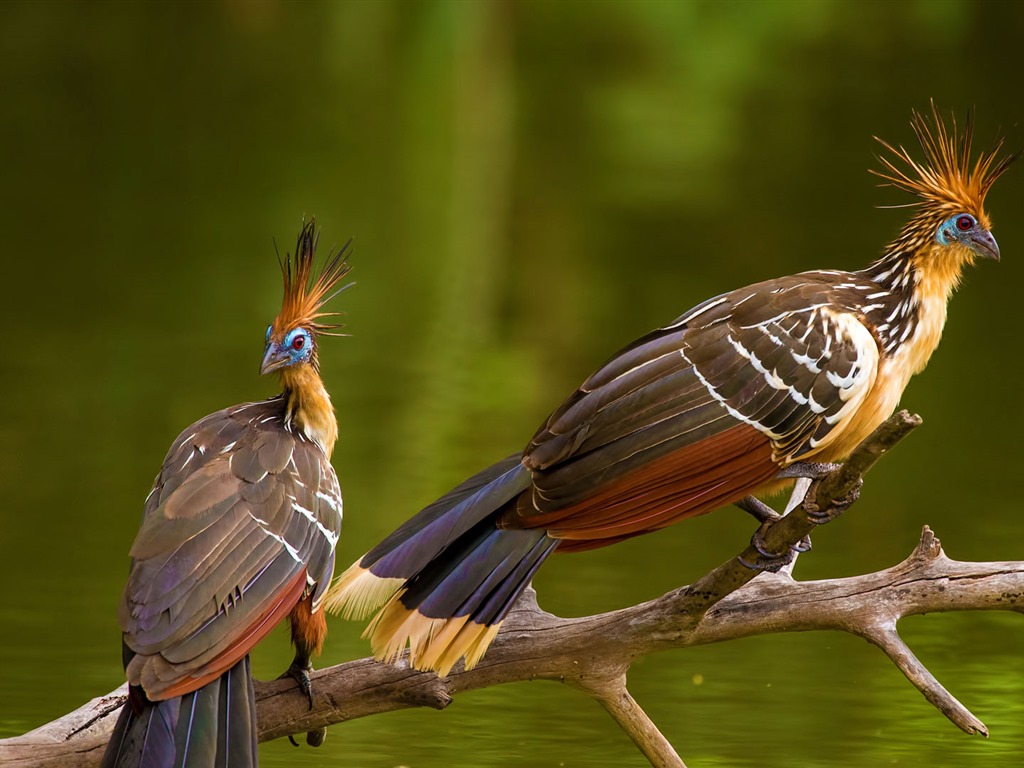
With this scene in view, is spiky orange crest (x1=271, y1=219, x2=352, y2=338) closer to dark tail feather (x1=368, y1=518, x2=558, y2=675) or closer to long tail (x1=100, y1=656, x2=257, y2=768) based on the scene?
dark tail feather (x1=368, y1=518, x2=558, y2=675)

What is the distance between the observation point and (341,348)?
1133 centimetres

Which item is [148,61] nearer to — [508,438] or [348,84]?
[348,84]

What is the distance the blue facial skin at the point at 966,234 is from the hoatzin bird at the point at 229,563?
6.11ft

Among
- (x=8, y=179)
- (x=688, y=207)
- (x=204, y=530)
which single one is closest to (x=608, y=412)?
(x=204, y=530)

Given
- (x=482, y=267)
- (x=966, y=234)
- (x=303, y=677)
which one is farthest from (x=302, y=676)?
(x=482, y=267)

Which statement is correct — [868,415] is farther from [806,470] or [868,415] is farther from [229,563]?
[229,563]

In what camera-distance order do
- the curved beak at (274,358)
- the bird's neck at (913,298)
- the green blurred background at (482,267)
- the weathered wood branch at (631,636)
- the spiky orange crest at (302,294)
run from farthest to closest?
the green blurred background at (482,267)
the spiky orange crest at (302,294)
the curved beak at (274,358)
the bird's neck at (913,298)
the weathered wood branch at (631,636)

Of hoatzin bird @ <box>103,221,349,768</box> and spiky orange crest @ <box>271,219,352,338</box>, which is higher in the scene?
spiky orange crest @ <box>271,219,352,338</box>

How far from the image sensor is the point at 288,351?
5156mm

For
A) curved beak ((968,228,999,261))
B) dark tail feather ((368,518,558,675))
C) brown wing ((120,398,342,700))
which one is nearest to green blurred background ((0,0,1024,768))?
brown wing ((120,398,342,700))

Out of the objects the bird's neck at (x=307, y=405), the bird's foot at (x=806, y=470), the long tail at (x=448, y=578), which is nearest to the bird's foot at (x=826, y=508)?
the bird's foot at (x=806, y=470)

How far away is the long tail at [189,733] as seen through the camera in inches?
160

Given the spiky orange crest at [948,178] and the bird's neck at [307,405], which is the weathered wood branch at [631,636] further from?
the spiky orange crest at [948,178]

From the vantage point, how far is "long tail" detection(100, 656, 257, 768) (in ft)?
13.3
